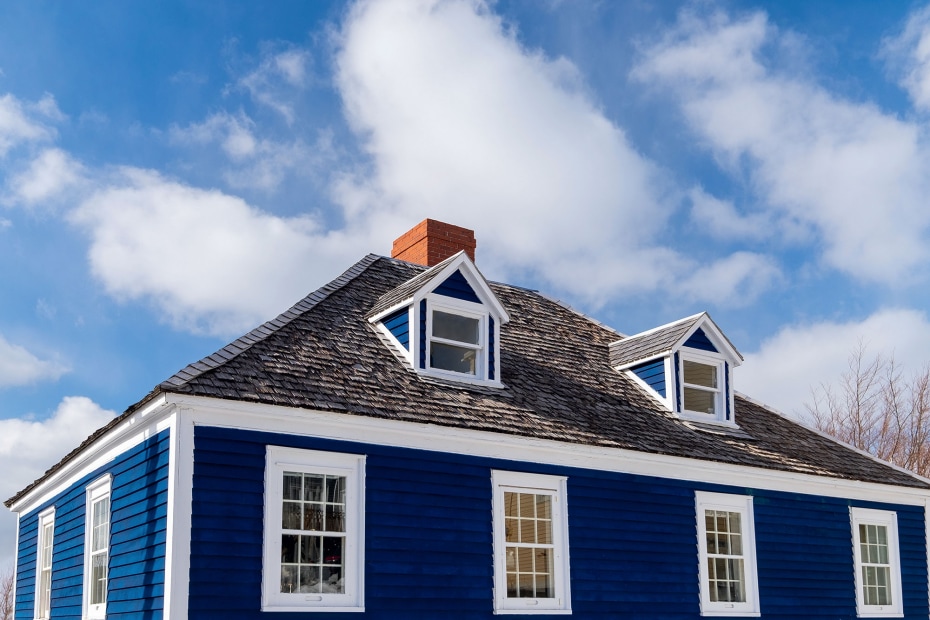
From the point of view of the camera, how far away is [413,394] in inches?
604

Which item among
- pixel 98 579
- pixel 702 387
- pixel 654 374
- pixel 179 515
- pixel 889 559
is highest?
pixel 654 374

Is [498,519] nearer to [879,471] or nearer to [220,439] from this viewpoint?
[220,439]

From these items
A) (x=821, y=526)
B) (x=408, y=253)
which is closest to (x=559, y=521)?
(x=821, y=526)

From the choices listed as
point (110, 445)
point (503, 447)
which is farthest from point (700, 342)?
point (110, 445)

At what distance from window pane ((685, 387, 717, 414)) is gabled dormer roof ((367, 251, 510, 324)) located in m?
4.70

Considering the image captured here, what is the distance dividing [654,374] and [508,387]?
3.96 meters

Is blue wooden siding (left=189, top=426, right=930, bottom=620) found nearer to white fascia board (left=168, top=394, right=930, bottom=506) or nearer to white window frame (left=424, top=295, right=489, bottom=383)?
white fascia board (left=168, top=394, right=930, bottom=506)

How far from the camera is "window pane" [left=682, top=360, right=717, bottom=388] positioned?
67.0 feet

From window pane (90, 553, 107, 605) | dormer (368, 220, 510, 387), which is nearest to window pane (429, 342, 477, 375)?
dormer (368, 220, 510, 387)

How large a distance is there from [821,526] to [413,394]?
916cm

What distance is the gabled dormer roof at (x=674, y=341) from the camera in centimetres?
1977

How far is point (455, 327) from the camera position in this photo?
57.2 feet

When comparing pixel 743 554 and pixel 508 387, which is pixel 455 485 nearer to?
pixel 508 387

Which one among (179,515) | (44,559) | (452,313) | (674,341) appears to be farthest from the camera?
(674,341)
